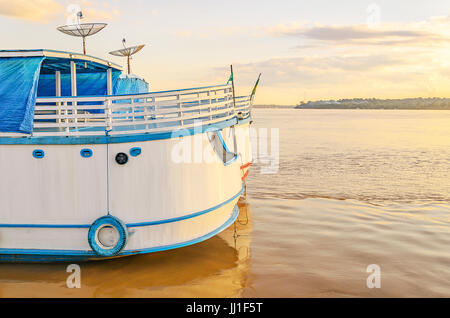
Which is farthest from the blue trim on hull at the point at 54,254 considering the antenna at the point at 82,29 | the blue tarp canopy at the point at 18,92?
the antenna at the point at 82,29

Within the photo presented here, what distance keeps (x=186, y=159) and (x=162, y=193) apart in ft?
2.46

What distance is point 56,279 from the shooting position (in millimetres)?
7223

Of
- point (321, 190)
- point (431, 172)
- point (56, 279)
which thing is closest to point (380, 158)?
point (431, 172)

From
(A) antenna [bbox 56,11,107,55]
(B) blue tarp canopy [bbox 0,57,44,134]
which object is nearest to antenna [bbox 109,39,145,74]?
(A) antenna [bbox 56,11,107,55]

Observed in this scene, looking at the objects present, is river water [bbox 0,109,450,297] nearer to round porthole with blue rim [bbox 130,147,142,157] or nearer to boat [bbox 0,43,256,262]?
boat [bbox 0,43,256,262]

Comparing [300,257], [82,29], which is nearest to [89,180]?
[300,257]

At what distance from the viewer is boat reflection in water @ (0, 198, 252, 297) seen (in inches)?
271

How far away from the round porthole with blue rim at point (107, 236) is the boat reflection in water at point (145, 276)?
574mm

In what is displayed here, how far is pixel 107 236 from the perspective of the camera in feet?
23.5

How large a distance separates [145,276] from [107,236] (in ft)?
3.38

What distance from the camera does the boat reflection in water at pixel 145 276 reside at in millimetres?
6887

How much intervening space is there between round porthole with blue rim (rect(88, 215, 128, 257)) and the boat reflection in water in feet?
1.88

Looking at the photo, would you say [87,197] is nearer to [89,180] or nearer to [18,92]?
[89,180]

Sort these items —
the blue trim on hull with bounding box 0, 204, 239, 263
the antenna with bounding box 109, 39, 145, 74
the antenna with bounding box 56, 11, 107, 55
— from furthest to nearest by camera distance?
the antenna with bounding box 109, 39, 145, 74 < the antenna with bounding box 56, 11, 107, 55 < the blue trim on hull with bounding box 0, 204, 239, 263
